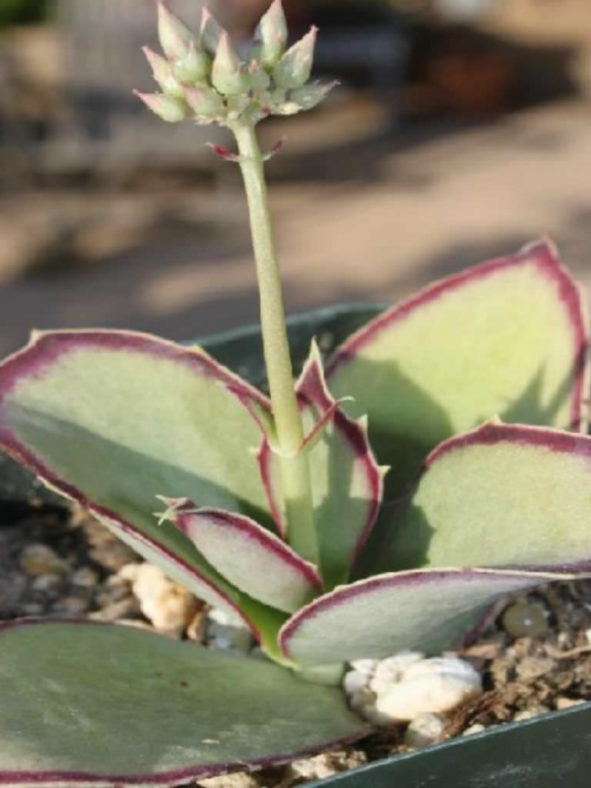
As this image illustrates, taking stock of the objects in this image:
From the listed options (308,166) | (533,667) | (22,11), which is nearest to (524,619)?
(533,667)

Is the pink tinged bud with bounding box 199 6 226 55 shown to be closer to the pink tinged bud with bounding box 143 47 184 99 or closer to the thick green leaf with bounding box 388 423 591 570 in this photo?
the pink tinged bud with bounding box 143 47 184 99

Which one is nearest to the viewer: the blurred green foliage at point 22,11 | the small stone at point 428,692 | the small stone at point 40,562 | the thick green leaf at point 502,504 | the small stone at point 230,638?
the thick green leaf at point 502,504

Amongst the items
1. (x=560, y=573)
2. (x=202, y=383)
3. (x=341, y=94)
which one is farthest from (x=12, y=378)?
(x=341, y=94)

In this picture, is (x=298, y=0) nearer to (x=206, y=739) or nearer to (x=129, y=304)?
(x=129, y=304)

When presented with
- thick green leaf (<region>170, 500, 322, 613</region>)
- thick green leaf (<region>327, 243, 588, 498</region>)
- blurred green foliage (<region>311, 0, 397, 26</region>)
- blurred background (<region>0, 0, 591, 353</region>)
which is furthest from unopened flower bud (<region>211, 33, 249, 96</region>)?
blurred green foliage (<region>311, 0, 397, 26</region>)

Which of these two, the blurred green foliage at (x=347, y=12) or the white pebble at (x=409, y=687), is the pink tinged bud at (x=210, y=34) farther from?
the blurred green foliage at (x=347, y=12)

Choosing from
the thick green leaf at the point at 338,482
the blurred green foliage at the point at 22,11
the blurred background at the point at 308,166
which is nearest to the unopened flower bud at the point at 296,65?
the thick green leaf at the point at 338,482
